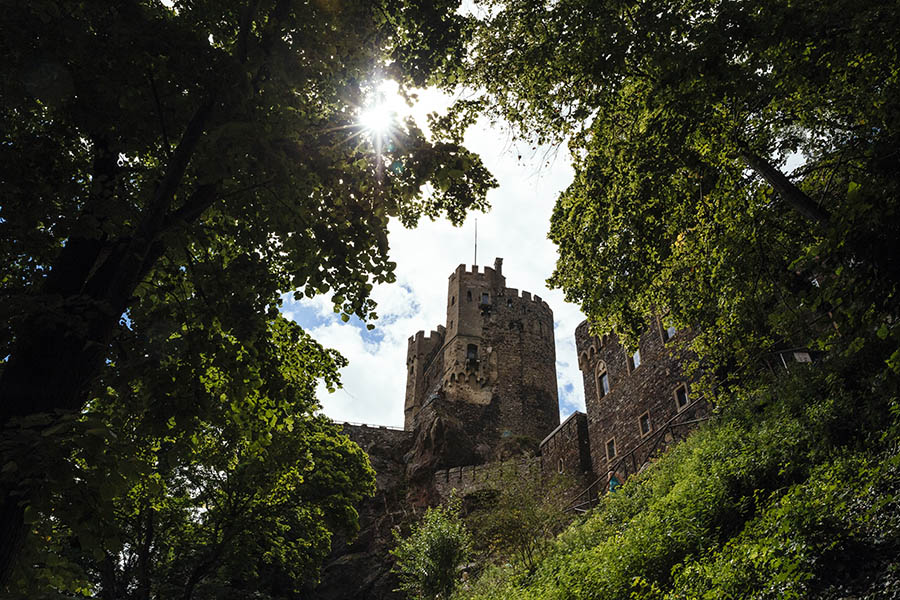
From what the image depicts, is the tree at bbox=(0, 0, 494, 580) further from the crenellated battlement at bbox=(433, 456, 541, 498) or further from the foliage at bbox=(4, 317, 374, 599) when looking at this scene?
→ the crenellated battlement at bbox=(433, 456, 541, 498)

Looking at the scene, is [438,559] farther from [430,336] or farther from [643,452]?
[430,336]

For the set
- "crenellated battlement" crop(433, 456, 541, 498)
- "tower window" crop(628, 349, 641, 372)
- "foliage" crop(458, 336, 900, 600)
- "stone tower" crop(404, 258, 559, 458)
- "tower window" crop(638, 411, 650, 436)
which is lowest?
"foliage" crop(458, 336, 900, 600)

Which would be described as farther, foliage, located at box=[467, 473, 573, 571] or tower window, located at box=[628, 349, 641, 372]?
tower window, located at box=[628, 349, 641, 372]

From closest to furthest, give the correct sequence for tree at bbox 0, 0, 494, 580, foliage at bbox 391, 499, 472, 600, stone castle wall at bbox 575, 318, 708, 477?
tree at bbox 0, 0, 494, 580 < foliage at bbox 391, 499, 472, 600 < stone castle wall at bbox 575, 318, 708, 477

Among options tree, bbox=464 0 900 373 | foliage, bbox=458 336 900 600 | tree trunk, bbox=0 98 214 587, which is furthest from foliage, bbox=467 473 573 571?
tree trunk, bbox=0 98 214 587

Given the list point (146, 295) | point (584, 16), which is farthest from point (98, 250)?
point (584, 16)

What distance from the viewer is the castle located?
66.6ft

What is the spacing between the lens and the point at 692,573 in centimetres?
742

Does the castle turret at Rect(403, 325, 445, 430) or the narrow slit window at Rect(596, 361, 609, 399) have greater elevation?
the castle turret at Rect(403, 325, 445, 430)

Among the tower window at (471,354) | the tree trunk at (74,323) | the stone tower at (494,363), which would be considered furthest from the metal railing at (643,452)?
the tower window at (471,354)

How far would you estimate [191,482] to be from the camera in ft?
49.1

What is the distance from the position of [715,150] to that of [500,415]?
3292 centimetres

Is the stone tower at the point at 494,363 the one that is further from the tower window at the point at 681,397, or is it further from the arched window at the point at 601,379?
the tower window at the point at 681,397

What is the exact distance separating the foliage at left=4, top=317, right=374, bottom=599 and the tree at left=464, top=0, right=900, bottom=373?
216 inches
